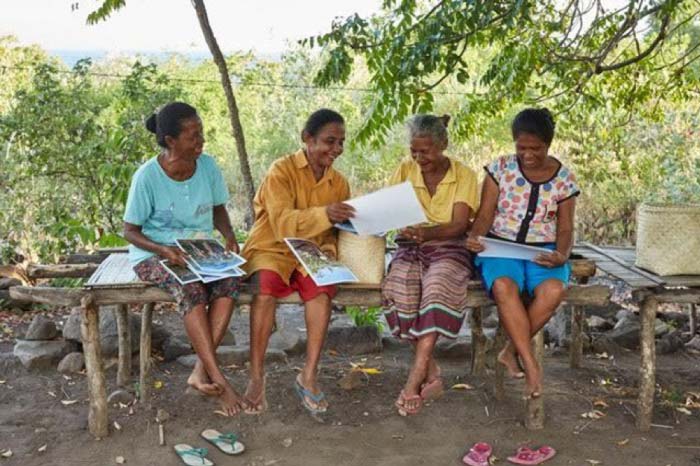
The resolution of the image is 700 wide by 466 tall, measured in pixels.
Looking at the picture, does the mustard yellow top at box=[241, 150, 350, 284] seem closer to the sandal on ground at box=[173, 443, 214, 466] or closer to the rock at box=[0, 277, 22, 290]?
the sandal on ground at box=[173, 443, 214, 466]

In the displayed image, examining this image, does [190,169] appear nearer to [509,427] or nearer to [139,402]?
[139,402]

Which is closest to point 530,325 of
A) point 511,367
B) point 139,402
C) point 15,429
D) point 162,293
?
point 511,367

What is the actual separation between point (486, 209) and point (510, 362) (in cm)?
79

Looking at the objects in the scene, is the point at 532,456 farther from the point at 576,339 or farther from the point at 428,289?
the point at 576,339

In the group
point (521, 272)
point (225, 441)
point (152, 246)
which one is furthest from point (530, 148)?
point (225, 441)

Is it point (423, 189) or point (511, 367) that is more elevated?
point (423, 189)

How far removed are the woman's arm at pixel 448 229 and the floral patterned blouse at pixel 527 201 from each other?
0.18 metres

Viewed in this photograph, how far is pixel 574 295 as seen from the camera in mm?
4137

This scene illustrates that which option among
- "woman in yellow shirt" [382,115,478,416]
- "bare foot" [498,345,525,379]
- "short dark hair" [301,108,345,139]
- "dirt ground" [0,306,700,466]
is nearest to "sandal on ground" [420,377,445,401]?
"woman in yellow shirt" [382,115,478,416]

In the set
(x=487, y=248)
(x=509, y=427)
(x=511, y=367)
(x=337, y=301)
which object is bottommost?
(x=509, y=427)

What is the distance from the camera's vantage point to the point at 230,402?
3992 millimetres

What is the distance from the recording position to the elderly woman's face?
413 cm

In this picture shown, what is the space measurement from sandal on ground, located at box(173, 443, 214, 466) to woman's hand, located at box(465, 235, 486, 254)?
5.32 ft

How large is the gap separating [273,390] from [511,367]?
1.35 meters
